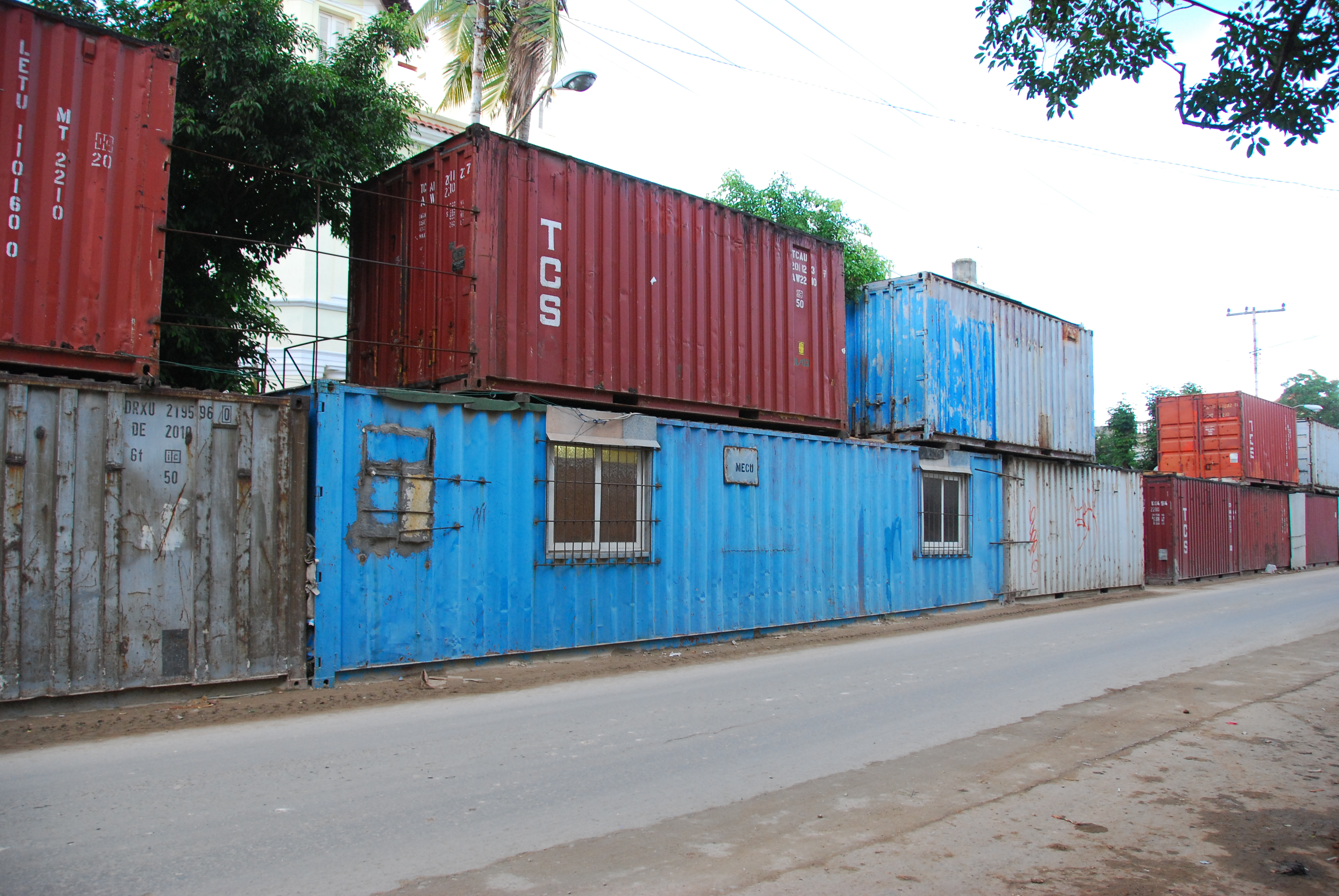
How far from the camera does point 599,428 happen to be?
9.23 m

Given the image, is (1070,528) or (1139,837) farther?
(1070,528)

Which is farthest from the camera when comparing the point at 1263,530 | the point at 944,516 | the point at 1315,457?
the point at 1315,457

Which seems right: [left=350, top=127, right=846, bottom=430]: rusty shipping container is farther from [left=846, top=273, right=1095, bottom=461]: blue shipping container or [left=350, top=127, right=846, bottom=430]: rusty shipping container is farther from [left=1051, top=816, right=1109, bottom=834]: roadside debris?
[left=1051, top=816, right=1109, bottom=834]: roadside debris

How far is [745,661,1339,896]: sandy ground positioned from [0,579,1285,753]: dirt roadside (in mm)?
4434

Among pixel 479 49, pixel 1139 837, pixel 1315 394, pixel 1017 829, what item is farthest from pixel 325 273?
pixel 1315 394

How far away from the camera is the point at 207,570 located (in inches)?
269

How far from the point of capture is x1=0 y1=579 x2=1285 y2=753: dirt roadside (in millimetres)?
5836

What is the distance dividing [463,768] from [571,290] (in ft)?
18.8

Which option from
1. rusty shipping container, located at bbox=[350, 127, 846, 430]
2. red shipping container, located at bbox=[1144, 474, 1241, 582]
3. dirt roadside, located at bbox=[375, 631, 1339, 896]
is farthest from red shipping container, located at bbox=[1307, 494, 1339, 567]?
dirt roadside, located at bbox=[375, 631, 1339, 896]

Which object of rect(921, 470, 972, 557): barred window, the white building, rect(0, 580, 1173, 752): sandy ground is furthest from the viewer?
the white building

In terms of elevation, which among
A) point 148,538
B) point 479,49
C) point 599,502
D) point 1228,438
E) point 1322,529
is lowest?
point 1322,529

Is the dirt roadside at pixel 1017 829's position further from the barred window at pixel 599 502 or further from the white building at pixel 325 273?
the white building at pixel 325 273

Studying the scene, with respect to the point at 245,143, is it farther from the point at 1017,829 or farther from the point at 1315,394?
the point at 1315,394

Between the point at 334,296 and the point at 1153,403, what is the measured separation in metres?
28.2
